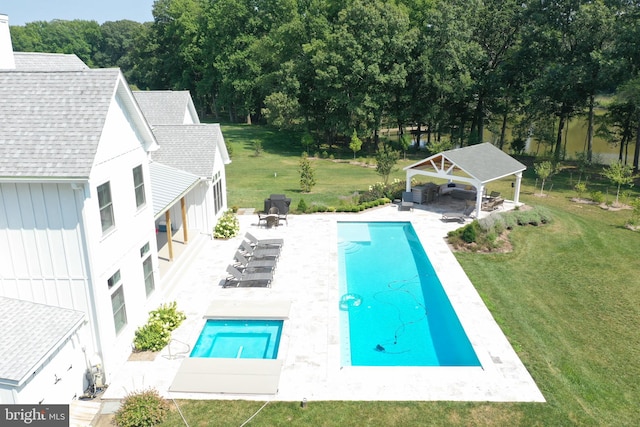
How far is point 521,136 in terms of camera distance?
1875 inches

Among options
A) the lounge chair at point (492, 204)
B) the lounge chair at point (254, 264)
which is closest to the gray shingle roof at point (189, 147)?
the lounge chair at point (254, 264)

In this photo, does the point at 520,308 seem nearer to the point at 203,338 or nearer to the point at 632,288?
the point at 632,288

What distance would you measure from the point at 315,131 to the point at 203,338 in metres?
41.6

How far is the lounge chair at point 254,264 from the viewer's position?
1727cm

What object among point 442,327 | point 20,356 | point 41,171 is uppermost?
point 41,171

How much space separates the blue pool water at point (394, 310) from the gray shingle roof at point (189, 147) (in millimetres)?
7134

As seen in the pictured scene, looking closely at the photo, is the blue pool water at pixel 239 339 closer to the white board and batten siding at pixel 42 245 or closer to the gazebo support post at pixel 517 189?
the white board and batten siding at pixel 42 245

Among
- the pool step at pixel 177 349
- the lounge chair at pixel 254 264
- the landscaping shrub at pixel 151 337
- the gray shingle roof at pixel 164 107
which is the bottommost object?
the pool step at pixel 177 349

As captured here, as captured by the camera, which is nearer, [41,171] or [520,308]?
[41,171]

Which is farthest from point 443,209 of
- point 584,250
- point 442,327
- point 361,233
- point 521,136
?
point 521,136

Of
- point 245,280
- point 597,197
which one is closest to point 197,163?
point 245,280

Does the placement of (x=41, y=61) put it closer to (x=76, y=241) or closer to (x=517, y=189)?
(x=76, y=241)

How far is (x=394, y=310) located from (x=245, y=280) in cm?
517

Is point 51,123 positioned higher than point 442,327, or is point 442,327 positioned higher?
point 51,123
